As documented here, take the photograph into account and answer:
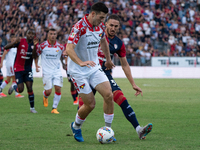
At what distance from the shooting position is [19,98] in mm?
12992

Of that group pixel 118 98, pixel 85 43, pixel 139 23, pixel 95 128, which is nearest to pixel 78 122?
pixel 118 98

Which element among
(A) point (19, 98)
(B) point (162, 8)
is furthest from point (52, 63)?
(B) point (162, 8)

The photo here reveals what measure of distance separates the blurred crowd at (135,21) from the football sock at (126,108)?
720 inches

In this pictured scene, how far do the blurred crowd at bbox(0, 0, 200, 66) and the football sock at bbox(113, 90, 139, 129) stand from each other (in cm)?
1829

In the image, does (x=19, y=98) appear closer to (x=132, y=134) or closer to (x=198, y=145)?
(x=132, y=134)

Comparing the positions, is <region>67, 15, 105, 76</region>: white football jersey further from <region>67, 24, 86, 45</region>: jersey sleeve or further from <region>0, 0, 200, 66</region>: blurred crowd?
<region>0, 0, 200, 66</region>: blurred crowd

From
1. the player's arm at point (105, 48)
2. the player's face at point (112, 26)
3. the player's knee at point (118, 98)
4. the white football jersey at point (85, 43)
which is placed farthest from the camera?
the player's face at point (112, 26)

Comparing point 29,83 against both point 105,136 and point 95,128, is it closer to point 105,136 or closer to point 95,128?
point 95,128

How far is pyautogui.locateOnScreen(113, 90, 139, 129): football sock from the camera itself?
6059 millimetres

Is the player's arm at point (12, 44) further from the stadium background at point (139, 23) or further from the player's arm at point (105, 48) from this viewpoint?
the stadium background at point (139, 23)

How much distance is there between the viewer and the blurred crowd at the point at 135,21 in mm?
26375

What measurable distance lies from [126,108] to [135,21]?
23.3m

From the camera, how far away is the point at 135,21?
2864 cm

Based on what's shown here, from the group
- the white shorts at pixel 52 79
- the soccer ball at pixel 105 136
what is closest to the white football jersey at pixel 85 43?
the soccer ball at pixel 105 136
